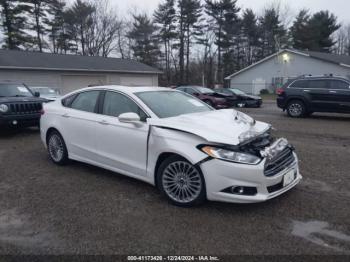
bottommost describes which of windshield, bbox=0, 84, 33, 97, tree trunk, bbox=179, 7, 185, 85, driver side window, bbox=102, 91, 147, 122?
driver side window, bbox=102, 91, 147, 122

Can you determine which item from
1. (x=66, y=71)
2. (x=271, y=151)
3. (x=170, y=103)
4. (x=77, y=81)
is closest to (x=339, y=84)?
(x=170, y=103)

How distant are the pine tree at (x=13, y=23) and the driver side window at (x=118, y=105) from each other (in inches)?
1374

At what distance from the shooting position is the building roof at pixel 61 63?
70.2ft

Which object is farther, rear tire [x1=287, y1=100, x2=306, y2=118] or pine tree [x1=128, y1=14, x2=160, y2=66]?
pine tree [x1=128, y1=14, x2=160, y2=66]

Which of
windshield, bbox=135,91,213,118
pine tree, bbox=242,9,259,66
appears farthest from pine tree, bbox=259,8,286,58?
windshield, bbox=135,91,213,118

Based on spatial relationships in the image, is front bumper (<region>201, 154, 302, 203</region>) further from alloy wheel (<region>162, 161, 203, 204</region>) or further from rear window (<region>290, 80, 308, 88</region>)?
rear window (<region>290, 80, 308, 88</region>)

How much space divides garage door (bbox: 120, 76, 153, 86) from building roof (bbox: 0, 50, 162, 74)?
70 centimetres

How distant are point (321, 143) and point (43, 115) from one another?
657 centimetres

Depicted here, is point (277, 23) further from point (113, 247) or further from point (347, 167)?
point (113, 247)

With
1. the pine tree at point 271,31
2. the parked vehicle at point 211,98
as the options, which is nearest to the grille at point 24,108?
the parked vehicle at point 211,98

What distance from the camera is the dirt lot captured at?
3035 mm

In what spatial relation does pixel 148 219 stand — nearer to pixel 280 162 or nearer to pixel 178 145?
pixel 178 145

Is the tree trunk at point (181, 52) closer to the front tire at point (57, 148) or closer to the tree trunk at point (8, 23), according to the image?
the tree trunk at point (8, 23)

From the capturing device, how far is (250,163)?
3.45 meters
